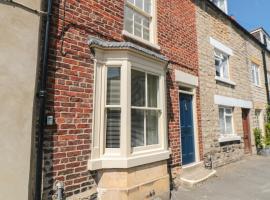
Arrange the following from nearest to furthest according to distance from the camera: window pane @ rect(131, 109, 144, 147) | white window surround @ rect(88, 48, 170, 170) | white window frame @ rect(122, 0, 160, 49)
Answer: white window surround @ rect(88, 48, 170, 170)
window pane @ rect(131, 109, 144, 147)
white window frame @ rect(122, 0, 160, 49)

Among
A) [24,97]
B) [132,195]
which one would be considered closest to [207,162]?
[132,195]

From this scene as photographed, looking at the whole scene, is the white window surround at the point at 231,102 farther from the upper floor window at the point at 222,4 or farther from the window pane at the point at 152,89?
the upper floor window at the point at 222,4

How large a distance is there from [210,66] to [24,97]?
25.0 feet

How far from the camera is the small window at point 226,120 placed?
978 centimetres

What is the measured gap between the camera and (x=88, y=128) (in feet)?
15.2

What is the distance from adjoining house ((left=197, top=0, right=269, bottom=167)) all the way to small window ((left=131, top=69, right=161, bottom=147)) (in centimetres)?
300

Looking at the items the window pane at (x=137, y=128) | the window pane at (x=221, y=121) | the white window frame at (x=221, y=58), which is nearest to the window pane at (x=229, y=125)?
the window pane at (x=221, y=121)

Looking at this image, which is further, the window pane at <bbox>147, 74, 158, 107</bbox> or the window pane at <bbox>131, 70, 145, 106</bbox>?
the window pane at <bbox>147, 74, 158, 107</bbox>

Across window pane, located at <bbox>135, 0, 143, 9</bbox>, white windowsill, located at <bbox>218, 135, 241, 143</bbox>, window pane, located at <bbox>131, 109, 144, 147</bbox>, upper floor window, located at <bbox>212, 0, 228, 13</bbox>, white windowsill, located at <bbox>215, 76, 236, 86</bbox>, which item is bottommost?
white windowsill, located at <bbox>218, 135, 241, 143</bbox>

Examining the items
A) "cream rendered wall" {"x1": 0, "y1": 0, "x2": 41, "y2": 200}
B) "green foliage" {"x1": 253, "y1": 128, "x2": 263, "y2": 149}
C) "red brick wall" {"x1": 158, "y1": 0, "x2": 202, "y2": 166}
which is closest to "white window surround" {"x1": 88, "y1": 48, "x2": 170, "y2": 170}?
"cream rendered wall" {"x1": 0, "y1": 0, "x2": 41, "y2": 200}

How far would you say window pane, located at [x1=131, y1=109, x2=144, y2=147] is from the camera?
521 cm

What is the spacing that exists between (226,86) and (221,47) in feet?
5.89

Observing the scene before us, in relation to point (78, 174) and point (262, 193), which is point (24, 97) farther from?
point (262, 193)

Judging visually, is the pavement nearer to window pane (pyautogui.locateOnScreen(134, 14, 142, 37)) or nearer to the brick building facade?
the brick building facade
